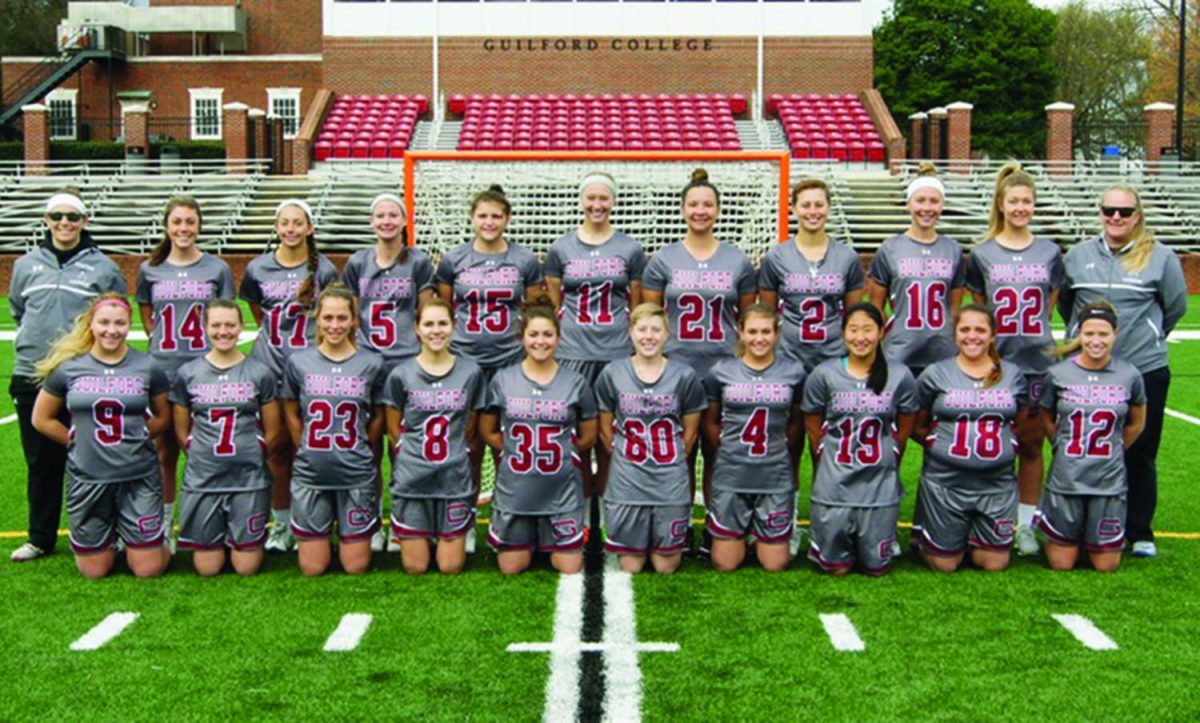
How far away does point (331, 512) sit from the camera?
5.48m

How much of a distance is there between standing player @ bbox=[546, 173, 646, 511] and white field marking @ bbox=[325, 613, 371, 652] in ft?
4.90

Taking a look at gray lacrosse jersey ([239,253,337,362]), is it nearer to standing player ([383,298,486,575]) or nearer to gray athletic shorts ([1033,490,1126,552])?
standing player ([383,298,486,575])

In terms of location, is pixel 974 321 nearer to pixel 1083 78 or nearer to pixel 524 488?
pixel 524 488

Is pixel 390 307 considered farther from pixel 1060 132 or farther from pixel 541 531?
pixel 1060 132

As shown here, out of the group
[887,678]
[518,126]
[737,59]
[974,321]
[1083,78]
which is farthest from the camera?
[1083,78]

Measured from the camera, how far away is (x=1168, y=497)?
6996mm

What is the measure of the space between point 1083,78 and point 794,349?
45961 millimetres

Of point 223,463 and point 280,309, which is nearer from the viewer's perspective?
point 223,463

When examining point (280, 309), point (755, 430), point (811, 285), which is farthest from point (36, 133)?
point (755, 430)

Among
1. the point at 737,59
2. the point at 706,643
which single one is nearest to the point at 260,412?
the point at 706,643

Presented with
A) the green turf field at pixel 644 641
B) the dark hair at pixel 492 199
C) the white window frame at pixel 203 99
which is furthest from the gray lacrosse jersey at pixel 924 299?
the white window frame at pixel 203 99

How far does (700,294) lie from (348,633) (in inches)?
84.0

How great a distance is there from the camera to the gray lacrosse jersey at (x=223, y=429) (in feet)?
17.7

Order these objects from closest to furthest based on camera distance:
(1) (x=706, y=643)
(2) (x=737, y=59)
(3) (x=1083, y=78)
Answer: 1. (1) (x=706, y=643)
2. (2) (x=737, y=59)
3. (3) (x=1083, y=78)
